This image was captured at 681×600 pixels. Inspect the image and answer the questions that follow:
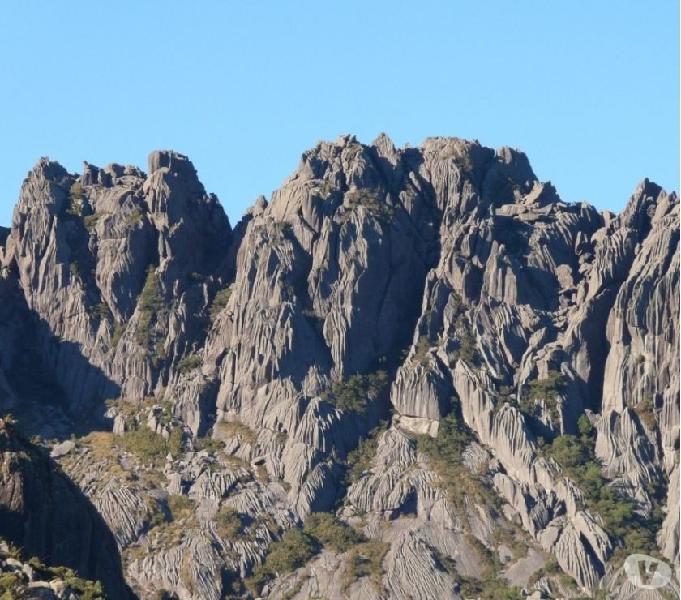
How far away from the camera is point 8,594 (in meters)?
119

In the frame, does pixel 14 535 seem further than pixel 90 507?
No

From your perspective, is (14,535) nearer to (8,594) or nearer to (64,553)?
(64,553)

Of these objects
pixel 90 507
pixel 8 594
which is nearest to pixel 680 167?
pixel 90 507

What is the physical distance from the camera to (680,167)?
15488 centimetres

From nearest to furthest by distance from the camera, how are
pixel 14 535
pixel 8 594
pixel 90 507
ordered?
1. pixel 8 594
2. pixel 14 535
3. pixel 90 507

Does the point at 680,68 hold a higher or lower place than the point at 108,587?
higher

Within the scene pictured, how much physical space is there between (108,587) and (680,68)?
170 feet

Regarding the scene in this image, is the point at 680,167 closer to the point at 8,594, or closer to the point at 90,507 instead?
the point at 90,507

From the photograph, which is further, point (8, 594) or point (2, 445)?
point (2, 445)

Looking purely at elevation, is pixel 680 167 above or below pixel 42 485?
above

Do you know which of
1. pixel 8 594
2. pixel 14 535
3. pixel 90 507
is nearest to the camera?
pixel 8 594

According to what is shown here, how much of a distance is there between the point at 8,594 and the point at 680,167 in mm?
58604

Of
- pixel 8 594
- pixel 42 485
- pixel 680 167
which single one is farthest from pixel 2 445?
pixel 680 167

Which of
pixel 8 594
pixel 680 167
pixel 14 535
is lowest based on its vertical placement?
pixel 8 594
